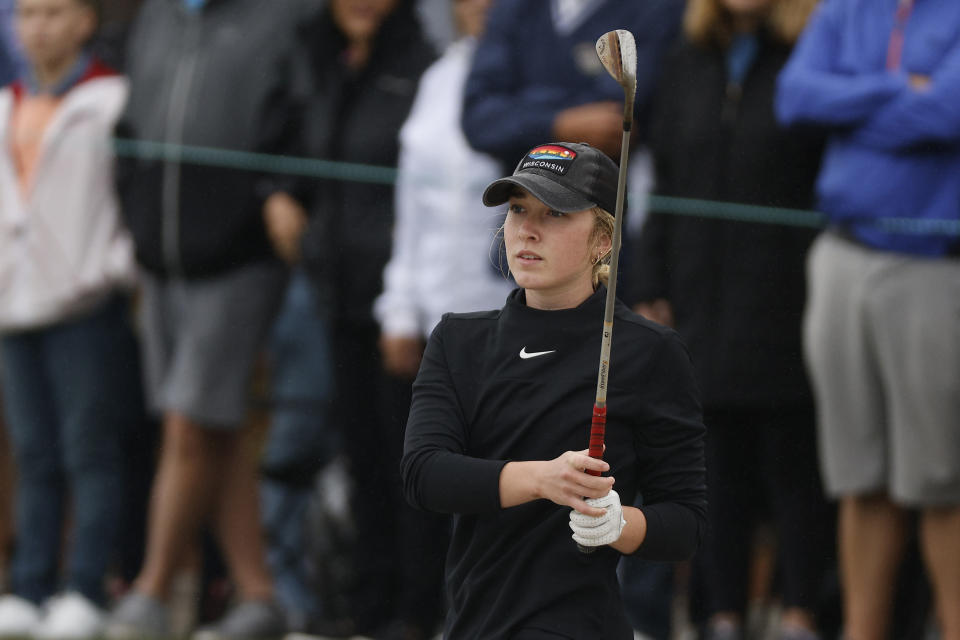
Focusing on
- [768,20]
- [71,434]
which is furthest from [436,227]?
[71,434]

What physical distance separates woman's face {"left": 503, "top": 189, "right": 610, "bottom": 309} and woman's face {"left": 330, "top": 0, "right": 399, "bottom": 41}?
2834 millimetres

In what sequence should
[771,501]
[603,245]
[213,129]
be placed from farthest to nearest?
1. [213,129]
2. [771,501]
3. [603,245]

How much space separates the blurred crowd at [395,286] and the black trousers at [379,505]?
12mm

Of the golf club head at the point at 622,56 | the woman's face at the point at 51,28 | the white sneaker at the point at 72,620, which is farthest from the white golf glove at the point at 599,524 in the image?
the woman's face at the point at 51,28

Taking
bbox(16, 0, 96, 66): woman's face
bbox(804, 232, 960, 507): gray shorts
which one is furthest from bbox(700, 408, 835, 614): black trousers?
bbox(16, 0, 96, 66): woman's face

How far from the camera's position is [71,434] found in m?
5.89

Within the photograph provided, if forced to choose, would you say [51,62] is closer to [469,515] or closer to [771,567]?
[771,567]

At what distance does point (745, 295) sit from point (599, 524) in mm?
2396

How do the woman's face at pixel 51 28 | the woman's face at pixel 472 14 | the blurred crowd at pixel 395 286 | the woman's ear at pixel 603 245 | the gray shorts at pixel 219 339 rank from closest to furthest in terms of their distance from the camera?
the woman's ear at pixel 603 245, the blurred crowd at pixel 395 286, the woman's face at pixel 472 14, the gray shorts at pixel 219 339, the woman's face at pixel 51 28

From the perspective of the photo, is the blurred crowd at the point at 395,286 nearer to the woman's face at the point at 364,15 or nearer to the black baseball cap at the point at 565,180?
the woman's face at the point at 364,15

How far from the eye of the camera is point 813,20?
4.69 meters

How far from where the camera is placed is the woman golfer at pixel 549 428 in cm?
260

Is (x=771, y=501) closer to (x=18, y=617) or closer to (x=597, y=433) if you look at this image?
(x=597, y=433)

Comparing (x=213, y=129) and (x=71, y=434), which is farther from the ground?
(x=213, y=129)
